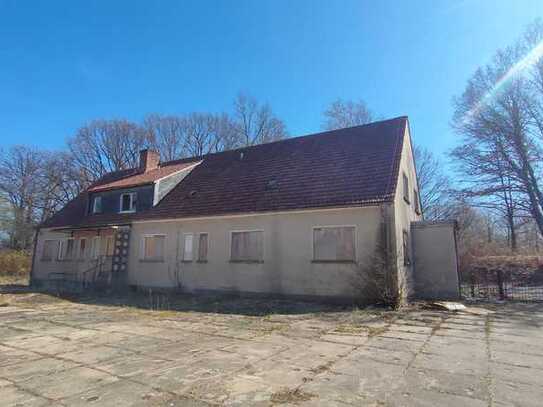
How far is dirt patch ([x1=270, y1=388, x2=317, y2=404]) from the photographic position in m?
4.29

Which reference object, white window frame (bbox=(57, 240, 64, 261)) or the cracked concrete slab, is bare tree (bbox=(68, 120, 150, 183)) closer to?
white window frame (bbox=(57, 240, 64, 261))

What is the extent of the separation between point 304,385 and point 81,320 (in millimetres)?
8220

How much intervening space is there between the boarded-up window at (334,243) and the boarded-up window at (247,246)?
7.87ft

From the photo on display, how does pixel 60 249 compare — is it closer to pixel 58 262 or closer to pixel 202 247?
pixel 58 262

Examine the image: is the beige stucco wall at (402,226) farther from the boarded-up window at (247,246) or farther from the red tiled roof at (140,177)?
the red tiled roof at (140,177)

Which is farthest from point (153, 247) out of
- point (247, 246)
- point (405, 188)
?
point (405, 188)

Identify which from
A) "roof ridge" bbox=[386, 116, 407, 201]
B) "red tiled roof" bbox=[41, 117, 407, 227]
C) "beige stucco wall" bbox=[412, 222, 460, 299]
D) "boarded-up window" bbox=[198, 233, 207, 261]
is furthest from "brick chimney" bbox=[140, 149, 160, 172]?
"beige stucco wall" bbox=[412, 222, 460, 299]

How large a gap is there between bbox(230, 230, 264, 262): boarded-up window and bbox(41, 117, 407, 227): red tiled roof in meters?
1.01

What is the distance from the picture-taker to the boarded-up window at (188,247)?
1666 cm

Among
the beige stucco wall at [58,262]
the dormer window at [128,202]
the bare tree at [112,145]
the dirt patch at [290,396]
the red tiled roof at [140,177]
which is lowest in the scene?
the dirt patch at [290,396]

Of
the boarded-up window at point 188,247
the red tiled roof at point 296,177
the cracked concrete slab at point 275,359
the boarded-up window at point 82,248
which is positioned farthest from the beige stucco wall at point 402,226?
the boarded-up window at point 82,248

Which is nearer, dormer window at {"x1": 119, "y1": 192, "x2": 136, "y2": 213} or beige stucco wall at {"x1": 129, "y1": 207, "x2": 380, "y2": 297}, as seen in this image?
beige stucco wall at {"x1": 129, "y1": 207, "x2": 380, "y2": 297}

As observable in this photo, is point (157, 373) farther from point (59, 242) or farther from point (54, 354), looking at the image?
point (59, 242)

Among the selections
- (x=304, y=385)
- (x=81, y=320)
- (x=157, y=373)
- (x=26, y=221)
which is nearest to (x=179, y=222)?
(x=81, y=320)
